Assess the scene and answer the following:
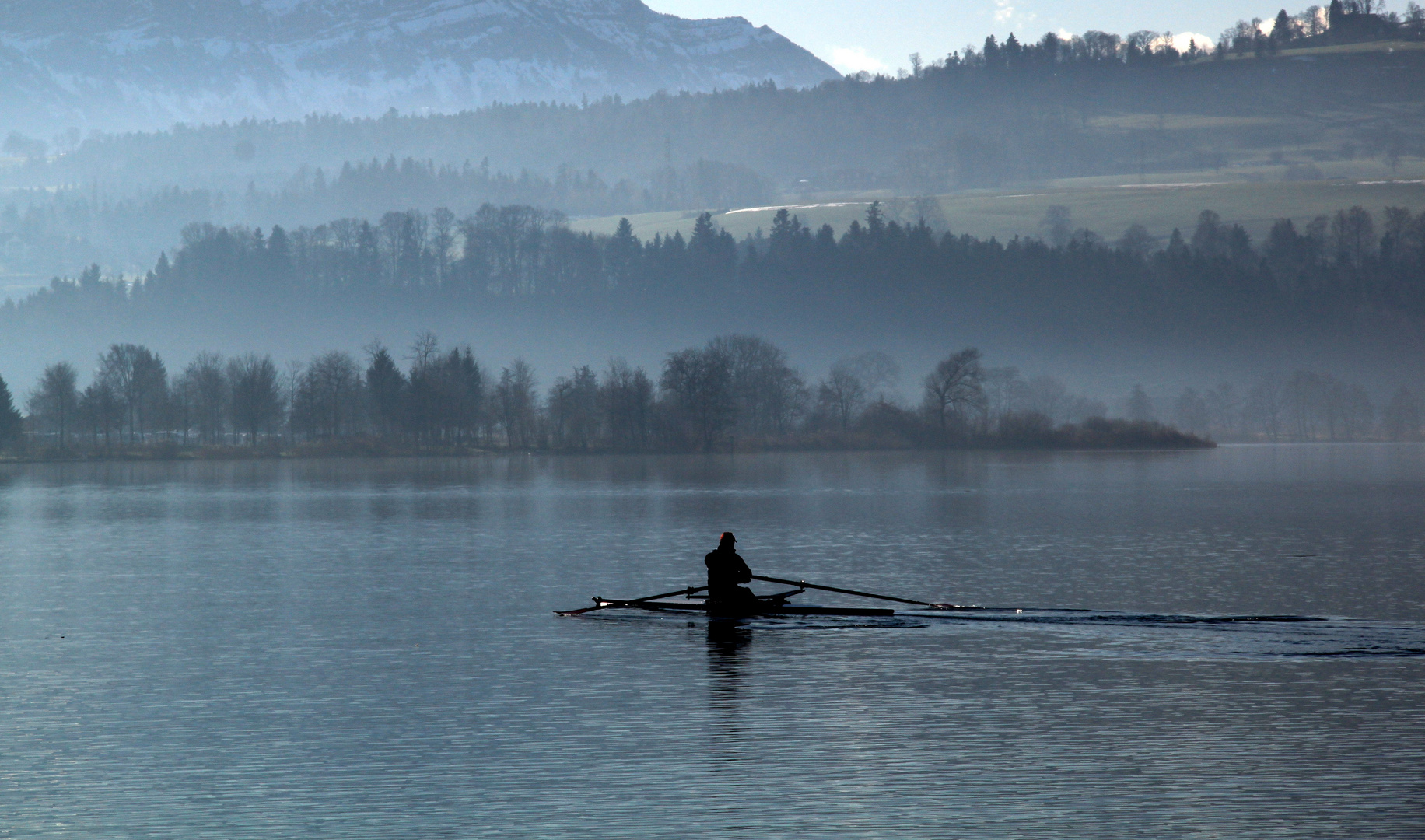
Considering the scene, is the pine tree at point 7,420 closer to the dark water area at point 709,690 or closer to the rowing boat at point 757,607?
the dark water area at point 709,690

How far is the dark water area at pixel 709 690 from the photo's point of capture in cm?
2253

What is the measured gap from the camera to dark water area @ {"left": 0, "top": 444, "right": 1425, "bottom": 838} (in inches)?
887

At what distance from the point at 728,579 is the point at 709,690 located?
9.70 metres

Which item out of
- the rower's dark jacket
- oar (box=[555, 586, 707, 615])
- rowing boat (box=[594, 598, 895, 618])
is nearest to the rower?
the rower's dark jacket

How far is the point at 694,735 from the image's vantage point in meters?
27.9

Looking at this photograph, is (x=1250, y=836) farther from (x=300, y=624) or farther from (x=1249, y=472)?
(x=1249, y=472)

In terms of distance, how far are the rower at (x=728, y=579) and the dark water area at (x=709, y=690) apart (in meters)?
0.92

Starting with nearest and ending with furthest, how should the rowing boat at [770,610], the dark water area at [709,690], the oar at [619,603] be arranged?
the dark water area at [709,690] → the rowing boat at [770,610] → the oar at [619,603]

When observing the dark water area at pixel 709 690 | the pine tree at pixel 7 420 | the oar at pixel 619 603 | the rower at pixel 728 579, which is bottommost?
the dark water area at pixel 709 690

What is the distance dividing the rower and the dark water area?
3.02ft

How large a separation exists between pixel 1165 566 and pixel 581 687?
35.9 meters

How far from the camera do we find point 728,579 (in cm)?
4238

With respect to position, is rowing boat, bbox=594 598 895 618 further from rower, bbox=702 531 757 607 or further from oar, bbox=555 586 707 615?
oar, bbox=555 586 707 615

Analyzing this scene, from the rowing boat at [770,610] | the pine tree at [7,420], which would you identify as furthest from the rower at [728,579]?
the pine tree at [7,420]
